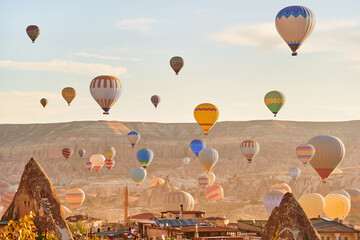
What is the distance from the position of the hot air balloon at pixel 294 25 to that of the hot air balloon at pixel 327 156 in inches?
881

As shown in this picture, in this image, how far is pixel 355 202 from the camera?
3541 inches

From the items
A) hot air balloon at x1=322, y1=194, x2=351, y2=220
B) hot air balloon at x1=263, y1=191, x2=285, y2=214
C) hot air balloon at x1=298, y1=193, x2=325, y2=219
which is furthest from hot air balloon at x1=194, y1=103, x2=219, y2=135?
→ hot air balloon at x1=322, y1=194, x2=351, y2=220

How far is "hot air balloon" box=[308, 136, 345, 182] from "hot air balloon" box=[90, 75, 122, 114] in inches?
1108

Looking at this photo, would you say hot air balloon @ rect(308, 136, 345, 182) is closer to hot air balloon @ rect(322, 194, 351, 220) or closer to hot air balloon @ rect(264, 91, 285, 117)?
hot air balloon @ rect(322, 194, 351, 220)

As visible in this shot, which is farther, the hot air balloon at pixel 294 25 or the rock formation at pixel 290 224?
the hot air balloon at pixel 294 25

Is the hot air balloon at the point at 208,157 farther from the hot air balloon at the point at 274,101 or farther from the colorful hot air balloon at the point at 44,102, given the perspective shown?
the colorful hot air balloon at the point at 44,102

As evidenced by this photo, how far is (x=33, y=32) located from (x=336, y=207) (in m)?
45.7

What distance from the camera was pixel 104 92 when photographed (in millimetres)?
66812

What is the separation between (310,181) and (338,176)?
6.46m

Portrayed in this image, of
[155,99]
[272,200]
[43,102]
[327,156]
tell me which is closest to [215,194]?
[155,99]

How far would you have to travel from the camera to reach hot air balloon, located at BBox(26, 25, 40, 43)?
269 ft

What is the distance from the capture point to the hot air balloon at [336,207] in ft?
255

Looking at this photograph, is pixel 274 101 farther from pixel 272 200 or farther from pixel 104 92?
pixel 104 92

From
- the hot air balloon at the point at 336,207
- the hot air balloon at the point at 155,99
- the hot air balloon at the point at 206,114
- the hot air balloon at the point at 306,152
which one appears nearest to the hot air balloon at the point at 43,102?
the hot air balloon at the point at 155,99
